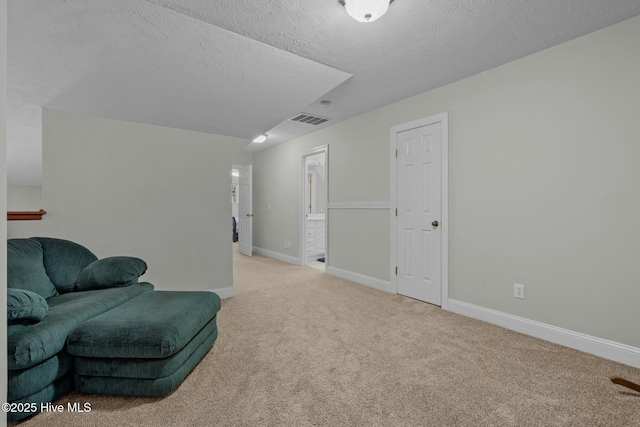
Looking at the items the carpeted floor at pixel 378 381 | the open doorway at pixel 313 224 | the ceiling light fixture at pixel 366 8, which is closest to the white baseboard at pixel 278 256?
A: the open doorway at pixel 313 224

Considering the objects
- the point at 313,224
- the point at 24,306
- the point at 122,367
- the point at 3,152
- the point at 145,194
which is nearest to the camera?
the point at 3,152

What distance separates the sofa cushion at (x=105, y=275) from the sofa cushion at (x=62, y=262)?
5 cm

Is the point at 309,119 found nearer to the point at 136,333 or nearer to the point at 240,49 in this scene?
the point at 240,49

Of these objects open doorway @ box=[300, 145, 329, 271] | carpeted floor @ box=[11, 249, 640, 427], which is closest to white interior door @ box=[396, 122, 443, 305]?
carpeted floor @ box=[11, 249, 640, 427]

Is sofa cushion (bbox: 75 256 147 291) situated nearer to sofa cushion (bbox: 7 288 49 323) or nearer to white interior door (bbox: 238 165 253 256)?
sofa cushion (bbox: 7 288 49 323)

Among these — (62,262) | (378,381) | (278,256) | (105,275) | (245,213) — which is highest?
(245,213)

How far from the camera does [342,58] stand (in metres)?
2.52

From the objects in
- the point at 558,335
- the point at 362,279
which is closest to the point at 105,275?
the point at 362,279

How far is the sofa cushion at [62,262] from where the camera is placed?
7.36 feet

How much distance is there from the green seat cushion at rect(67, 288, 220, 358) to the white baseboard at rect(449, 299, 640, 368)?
2512mm

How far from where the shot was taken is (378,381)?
71.5 inches

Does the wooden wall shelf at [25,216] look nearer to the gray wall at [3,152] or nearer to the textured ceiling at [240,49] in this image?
the textured ceiling at [240,49]

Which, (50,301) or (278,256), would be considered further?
(278,256)

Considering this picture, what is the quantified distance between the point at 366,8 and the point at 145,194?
8.89ft
